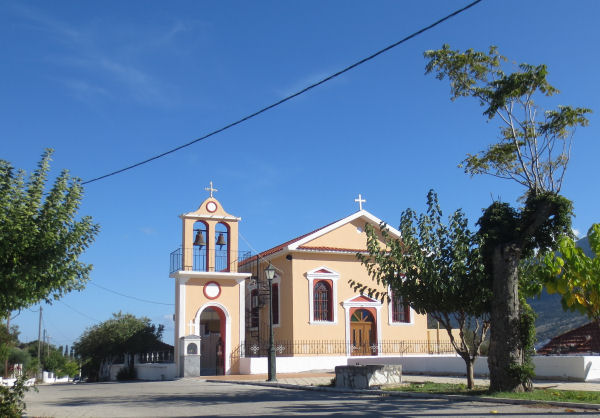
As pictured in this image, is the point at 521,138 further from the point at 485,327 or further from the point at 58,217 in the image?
the point at 58,217

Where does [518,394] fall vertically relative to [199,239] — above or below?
below

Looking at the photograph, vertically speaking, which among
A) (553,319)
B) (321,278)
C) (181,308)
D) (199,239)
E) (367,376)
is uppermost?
(199,239)

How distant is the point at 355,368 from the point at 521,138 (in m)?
7.83

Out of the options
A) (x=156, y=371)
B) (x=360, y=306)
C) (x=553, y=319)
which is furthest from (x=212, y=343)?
(x=553, y=319)

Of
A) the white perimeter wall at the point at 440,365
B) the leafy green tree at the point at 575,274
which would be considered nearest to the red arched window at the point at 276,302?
the white perimeter wall at the point at 440,365

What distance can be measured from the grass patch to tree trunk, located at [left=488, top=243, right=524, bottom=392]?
419mm

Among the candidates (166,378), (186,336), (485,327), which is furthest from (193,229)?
(485,327)

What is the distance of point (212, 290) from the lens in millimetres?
27531

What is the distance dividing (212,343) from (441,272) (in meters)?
18.6

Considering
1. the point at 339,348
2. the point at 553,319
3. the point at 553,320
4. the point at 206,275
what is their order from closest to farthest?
1. the point at 206,275
2. the point at 339,348
3. the point at 553,320
4. the point at 553,319

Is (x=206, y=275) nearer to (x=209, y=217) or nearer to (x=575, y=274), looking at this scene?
(x=209, y=217)

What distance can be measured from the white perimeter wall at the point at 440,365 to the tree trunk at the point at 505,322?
482cm

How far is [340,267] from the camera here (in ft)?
101

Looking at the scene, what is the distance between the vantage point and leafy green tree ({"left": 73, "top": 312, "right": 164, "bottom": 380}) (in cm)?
3394
